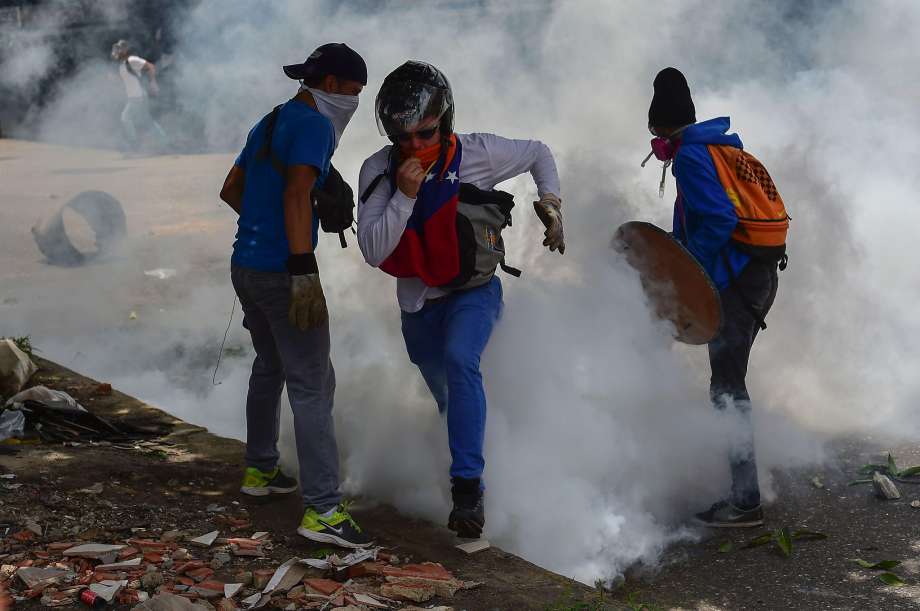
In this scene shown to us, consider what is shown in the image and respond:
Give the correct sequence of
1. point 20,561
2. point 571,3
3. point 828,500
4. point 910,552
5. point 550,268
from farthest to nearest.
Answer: point 571,3 < point 550,268 < point 828,500 < point 910,552 < point 20,561

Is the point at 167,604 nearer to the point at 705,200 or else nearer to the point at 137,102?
the point at 705,200

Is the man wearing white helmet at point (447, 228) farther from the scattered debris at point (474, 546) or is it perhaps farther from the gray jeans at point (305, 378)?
the gray jeans at point (305, 378)

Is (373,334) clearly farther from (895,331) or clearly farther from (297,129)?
(895,331)

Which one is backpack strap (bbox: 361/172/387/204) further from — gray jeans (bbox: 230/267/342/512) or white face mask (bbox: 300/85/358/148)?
gray jeans (bbox: 230/267/342/512)

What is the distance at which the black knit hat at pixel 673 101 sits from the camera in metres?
4.14

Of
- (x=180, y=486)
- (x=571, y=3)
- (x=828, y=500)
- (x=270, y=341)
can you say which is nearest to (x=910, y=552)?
(x=828, y=500)

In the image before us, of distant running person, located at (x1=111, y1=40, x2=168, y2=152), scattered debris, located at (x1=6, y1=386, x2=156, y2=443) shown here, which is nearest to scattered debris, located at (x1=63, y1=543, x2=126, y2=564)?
scattered debris, located at (x1=6, y1=386, x2=156, y2=443)

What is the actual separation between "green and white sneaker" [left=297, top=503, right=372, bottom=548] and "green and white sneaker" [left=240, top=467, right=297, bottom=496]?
510mm

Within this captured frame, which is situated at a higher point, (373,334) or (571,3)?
(571,3)

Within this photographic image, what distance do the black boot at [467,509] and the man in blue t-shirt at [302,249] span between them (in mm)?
352

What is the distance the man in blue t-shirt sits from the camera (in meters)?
3.60

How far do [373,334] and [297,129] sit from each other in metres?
1.94

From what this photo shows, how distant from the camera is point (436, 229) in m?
3.72

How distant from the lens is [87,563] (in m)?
3.47
